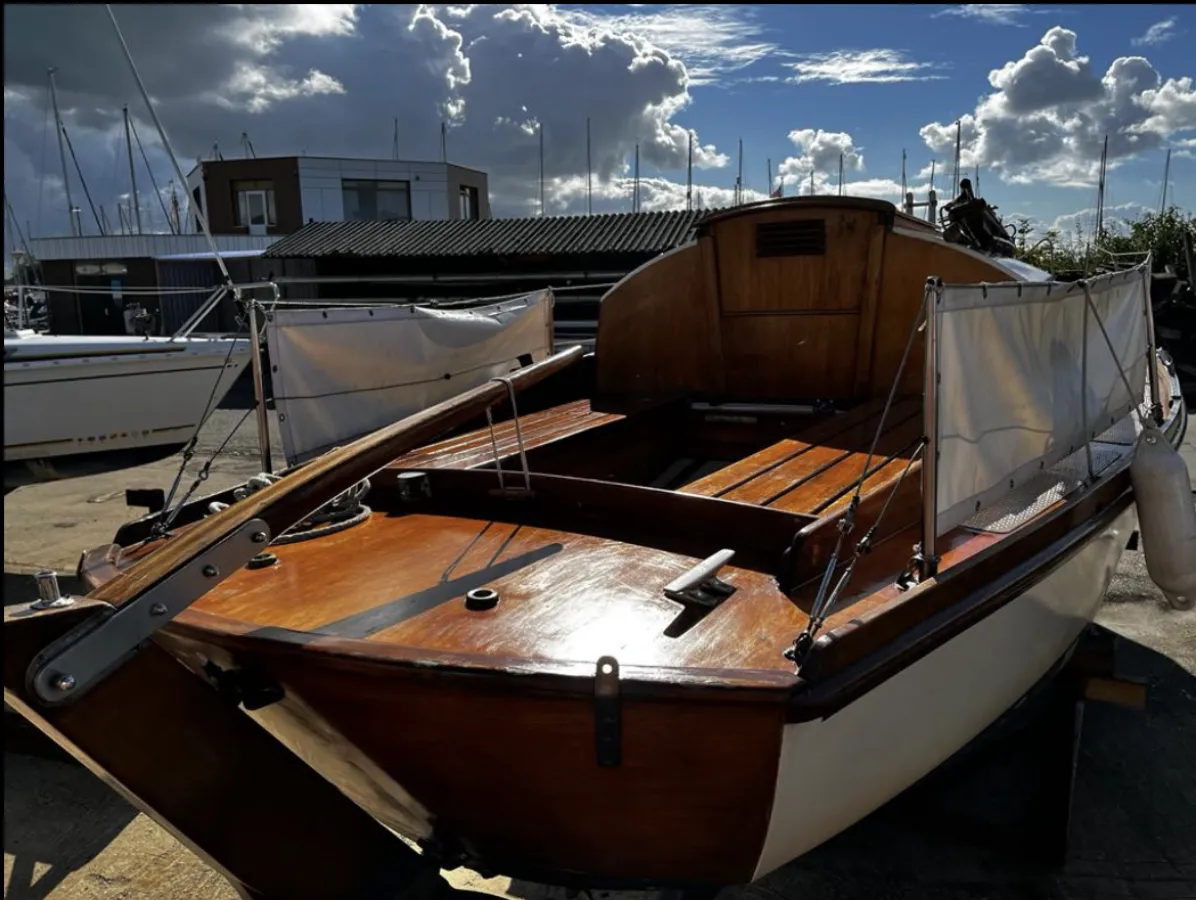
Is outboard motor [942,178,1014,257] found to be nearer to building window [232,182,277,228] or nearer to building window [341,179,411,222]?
building window [341,179,411,222]

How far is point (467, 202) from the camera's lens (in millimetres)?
22953

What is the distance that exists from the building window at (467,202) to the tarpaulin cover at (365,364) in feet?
61.1

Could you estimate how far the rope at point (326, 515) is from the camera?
9.45 feet

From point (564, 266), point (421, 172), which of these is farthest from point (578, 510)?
point (421, 172)

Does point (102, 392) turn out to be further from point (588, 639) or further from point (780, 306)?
point (588, 639)

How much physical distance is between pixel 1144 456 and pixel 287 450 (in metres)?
3.07

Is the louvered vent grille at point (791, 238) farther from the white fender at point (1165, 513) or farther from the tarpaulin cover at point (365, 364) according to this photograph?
the white fender at point (1165, 513)

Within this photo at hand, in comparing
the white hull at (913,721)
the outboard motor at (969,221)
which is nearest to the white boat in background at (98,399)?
the outboard motor at (969,221)

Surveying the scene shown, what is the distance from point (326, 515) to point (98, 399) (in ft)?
14.8

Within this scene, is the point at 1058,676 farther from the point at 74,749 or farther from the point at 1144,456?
the point at 74,749

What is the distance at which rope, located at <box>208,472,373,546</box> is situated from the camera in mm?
2881

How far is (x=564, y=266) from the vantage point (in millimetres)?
14375

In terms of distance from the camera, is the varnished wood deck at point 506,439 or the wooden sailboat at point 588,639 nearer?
the wooden sailboat at point 588,639

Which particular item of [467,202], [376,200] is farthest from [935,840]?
[467,202]
